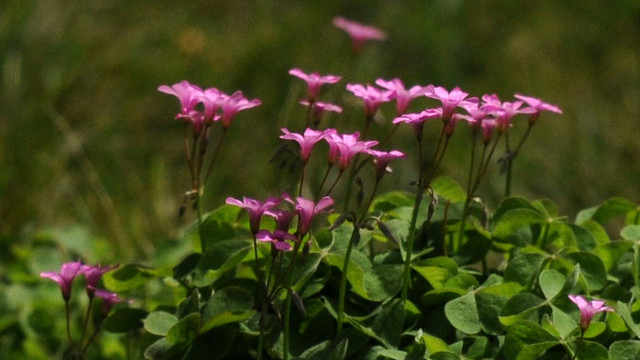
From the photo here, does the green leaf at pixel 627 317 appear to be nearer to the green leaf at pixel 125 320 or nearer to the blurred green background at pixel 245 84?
the green leaf at pixel 125 320

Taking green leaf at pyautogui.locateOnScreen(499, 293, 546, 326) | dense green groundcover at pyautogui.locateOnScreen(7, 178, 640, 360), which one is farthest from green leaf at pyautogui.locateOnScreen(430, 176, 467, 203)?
green leaf at pyautogui.locateOnScreen(499, 293, 546, 326)

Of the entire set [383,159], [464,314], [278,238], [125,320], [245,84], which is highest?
[383,159]

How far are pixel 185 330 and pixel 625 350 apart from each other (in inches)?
25.7

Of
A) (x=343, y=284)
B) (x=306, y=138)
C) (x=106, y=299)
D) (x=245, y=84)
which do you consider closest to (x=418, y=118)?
(x=306, y=138)

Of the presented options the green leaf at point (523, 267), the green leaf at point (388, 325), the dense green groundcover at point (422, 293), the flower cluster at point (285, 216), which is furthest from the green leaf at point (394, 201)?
the flower cluster at point (285, 216)

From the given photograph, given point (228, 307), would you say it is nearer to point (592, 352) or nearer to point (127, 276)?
point (127, 276)

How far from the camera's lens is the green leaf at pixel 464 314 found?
1650mm

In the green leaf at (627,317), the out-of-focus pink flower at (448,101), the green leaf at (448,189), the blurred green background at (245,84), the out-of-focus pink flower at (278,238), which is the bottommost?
the blurred green background at (245,84)

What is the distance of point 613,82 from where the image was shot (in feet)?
15.5

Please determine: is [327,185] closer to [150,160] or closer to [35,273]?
[150,160]

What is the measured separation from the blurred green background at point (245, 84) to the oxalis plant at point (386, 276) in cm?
146

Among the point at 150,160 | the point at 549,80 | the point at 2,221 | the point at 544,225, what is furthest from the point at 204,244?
the point at 549,80

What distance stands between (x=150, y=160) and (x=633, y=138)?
5.98ft

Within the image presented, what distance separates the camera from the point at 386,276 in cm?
169
